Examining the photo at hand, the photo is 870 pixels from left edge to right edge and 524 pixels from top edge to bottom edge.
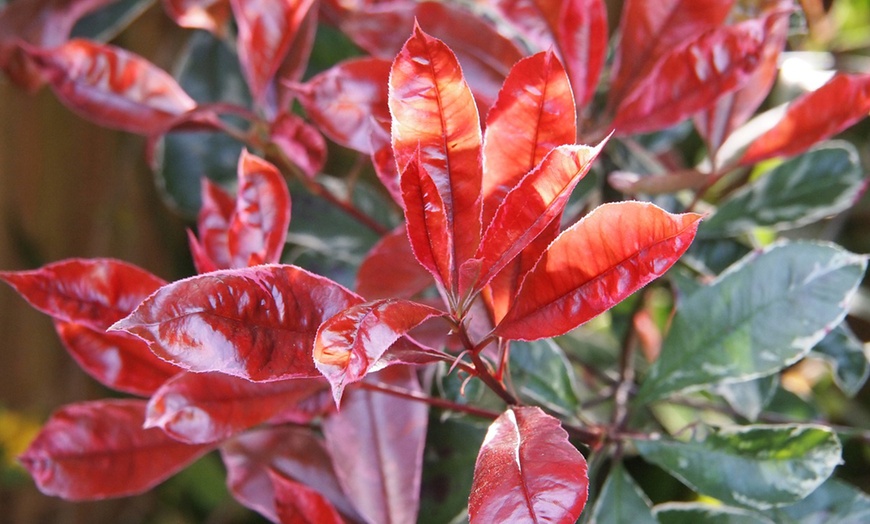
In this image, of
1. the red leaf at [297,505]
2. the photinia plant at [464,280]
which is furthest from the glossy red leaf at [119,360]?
the red leaf at [297,505]

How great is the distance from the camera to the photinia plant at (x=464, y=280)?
358mm

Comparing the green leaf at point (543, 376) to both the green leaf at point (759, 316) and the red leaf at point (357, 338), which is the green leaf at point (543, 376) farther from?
the red leaf at point (357, 338)

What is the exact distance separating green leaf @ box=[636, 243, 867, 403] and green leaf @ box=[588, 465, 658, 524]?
7 cm

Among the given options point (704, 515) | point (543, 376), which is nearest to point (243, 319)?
point (543, 376)

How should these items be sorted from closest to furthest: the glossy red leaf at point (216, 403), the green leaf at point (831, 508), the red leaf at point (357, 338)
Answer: the red leaf at point (357, 338) < the glossy red leaf at point (216, 403) < the green leaf at point (831, 508)

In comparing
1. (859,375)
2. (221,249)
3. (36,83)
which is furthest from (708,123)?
(36,83)

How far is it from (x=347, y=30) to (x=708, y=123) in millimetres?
307

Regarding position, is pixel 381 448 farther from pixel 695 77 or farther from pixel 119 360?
pixel 695 77

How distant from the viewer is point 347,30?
636 millimetres

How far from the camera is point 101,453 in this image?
0.52 metres

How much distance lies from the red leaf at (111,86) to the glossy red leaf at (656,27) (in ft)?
1.19

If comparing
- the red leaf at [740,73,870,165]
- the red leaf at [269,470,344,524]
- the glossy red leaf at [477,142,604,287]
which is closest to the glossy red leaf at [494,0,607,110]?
the red leaf at [740,73,870,165]

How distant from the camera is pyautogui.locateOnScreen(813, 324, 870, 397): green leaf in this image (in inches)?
25.4

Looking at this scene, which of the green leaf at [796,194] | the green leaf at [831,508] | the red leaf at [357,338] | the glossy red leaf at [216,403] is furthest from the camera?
the green leaf at [796,194]
